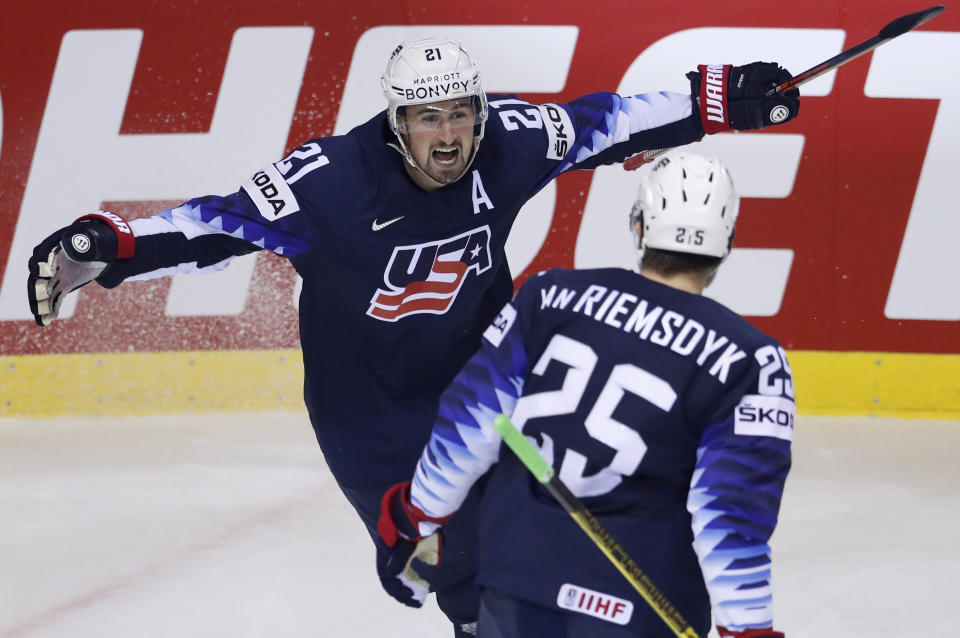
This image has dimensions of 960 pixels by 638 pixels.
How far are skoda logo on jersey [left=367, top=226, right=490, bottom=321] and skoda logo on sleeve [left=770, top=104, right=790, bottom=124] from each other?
29.5 inches

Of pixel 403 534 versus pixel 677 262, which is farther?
pixel 403 534

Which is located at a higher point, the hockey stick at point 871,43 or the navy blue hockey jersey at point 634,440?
the hockey stick at point 871,43

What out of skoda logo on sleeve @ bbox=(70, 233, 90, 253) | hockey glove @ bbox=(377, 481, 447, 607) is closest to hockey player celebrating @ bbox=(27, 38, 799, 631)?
skoda logo on sleeve @ bbox=(70, 233, 90, 253)

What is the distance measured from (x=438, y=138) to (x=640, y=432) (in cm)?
102

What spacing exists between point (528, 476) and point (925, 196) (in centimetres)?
346

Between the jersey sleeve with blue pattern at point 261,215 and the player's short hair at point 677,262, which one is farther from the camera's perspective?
the jersey sleeve with blue pattern at point 261,215

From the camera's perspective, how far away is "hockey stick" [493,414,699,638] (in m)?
1.72

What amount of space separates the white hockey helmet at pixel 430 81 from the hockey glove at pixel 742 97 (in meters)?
0.65

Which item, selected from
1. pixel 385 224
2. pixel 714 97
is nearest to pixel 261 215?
pixel 385 224

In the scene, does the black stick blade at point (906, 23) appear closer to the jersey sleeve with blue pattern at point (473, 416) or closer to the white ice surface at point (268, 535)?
the jersey sleeve with blue pattern at point (473, 416)

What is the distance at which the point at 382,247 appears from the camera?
2.58 metres

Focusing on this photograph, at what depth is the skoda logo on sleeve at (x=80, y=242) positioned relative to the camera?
92.3 inches

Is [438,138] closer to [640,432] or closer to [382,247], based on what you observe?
[382,247]

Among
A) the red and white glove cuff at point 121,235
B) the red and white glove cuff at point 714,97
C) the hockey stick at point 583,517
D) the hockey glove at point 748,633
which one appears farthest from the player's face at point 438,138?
the hockey glove at point 748,633
